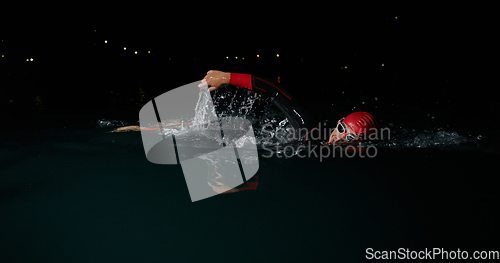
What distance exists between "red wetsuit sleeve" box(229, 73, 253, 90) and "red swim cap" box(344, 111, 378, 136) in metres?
1.47

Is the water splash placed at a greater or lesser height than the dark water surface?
greater

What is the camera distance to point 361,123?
4016 mm

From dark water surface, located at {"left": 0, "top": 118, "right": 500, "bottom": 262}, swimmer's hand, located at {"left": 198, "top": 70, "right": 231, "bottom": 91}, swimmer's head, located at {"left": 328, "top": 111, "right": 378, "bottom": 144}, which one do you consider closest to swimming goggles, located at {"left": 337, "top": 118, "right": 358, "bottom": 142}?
swimmer's head, located at {"left": 328, "top": 111, "right": 378, "bottom": 144}


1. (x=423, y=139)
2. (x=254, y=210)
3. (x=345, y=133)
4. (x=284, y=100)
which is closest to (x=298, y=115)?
(x=284, y=100)

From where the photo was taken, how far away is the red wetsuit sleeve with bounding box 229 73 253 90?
12.1 ft

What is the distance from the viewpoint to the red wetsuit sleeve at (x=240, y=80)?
369cm

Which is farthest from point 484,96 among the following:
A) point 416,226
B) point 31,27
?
point 31,27

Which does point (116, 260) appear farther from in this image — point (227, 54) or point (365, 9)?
point (227, 54)

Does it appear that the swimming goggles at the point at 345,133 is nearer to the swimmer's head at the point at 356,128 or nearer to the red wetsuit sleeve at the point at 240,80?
the swimmer's head at the point at 356,128

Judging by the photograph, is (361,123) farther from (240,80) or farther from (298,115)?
(240,80)

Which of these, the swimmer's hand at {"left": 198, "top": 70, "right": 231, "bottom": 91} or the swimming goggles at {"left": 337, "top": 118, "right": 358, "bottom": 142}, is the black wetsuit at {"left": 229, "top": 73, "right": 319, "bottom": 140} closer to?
the swimmer's hand at {"left": 198, "top": 70, "right": 231, "bottom": 91}

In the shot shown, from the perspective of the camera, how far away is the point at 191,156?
4.05 m

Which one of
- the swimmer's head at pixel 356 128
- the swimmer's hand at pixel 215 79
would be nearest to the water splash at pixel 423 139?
the swimmer's head at pixel 356 128

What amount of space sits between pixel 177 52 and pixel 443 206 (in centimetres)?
2578
